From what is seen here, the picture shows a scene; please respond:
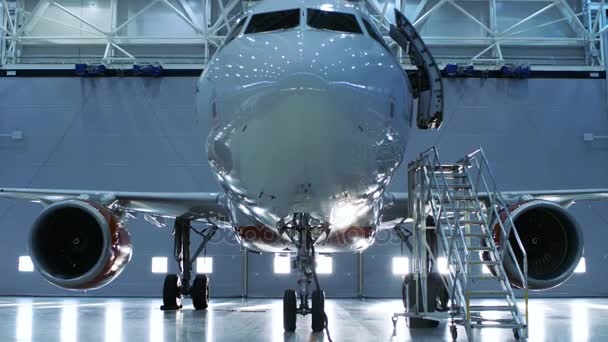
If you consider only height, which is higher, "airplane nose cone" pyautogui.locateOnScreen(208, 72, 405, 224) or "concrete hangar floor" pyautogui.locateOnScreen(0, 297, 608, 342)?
"airplane nose cone" pyautogui.locateOnScreen(208, 72, 405, 224)

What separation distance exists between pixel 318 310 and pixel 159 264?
36.7 feet

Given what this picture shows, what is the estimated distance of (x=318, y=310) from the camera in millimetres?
6668

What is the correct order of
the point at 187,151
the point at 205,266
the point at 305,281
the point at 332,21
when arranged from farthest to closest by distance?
the point at 187,151, the point at 205,266, the point at 305,281, the point at 332,21

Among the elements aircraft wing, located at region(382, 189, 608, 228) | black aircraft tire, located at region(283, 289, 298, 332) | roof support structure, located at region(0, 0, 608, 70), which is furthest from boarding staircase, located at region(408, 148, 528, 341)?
roof support structure, located at region(0, 0, 608, 70)

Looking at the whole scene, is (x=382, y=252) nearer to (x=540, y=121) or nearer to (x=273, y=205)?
(x=540, y=121)

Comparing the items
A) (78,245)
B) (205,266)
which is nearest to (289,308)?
(78,245)

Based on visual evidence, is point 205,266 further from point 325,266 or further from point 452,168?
point 452,168

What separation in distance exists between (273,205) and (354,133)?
3.91 ft

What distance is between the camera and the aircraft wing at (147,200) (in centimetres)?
922

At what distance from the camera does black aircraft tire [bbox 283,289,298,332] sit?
21.9 feet

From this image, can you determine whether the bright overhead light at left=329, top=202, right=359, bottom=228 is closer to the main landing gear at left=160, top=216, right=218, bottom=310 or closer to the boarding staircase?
the boarding staircase

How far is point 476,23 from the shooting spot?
18438mm

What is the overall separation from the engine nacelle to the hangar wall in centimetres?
908

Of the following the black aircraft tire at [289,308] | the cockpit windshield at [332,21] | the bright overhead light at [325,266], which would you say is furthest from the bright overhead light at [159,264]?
the cockpit windshield at [332,21]
